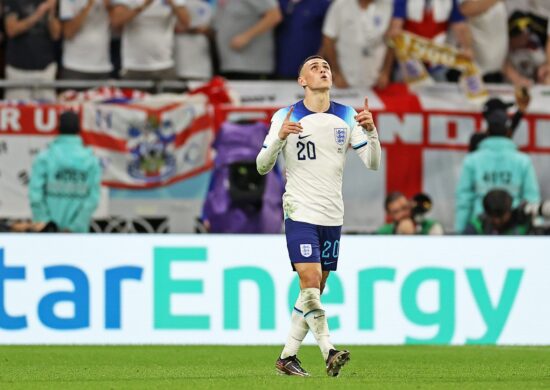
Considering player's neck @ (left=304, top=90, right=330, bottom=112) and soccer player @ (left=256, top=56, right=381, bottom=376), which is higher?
player's neck @ (left=304, top=90, right=330, bottom=112)

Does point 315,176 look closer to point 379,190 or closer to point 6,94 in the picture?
point 379,190

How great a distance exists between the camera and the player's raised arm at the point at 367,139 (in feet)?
32.7

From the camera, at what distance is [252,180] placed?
16641 millimetres

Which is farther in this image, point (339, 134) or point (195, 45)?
point (195, 45)

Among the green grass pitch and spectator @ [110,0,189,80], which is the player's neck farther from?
spectator @ [110,0,189,80]

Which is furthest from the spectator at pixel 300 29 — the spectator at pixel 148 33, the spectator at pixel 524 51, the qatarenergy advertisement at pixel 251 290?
the qatarenergy advertisement at pixel 251 290

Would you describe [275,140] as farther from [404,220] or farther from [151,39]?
[151,39]

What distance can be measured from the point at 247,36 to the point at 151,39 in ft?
3.94

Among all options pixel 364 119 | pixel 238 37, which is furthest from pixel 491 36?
pixel 364 119

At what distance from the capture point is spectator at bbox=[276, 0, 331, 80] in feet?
61.7

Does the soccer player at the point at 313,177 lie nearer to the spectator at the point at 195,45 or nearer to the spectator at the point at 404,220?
the spectator at the point at 404,220

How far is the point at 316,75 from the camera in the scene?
10.3 meters

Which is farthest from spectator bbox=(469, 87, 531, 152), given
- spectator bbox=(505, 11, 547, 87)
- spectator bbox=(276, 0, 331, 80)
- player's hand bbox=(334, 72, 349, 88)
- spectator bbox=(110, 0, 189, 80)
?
spectator bbox=(110, 0, 189, 80)

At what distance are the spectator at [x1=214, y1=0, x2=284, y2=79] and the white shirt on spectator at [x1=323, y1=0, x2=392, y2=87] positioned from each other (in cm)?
73
